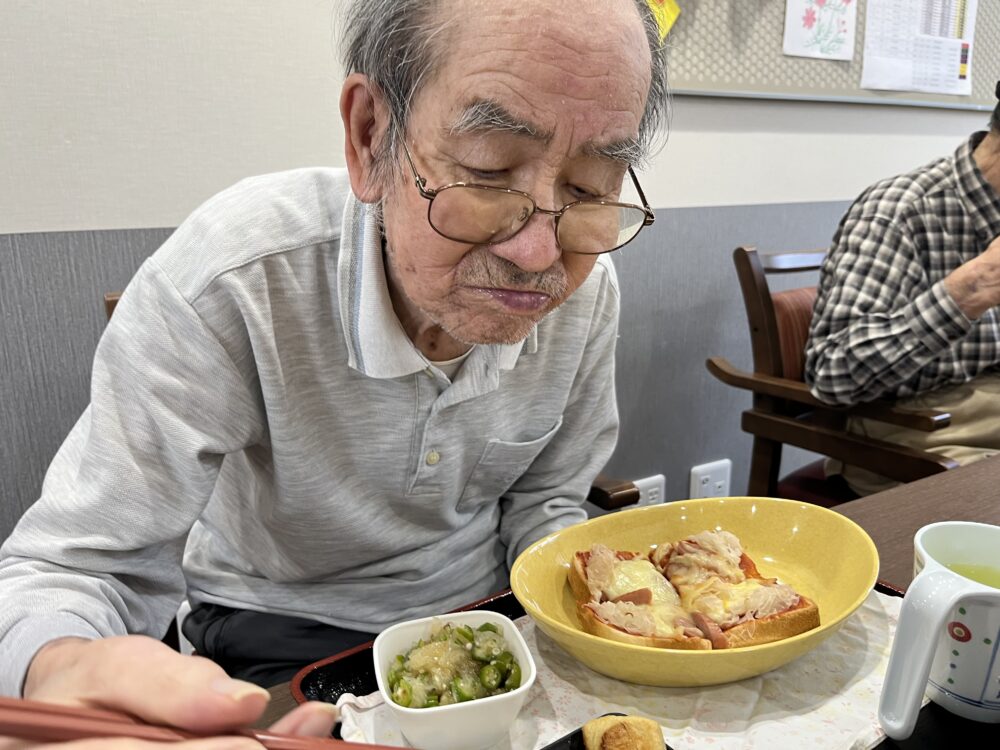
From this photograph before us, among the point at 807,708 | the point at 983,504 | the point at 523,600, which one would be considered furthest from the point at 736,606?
the point at 983,504

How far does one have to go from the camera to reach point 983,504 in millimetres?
1115

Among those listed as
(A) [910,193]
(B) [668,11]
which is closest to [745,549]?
(A) [910,193]

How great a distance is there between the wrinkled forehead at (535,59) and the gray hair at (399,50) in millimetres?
17

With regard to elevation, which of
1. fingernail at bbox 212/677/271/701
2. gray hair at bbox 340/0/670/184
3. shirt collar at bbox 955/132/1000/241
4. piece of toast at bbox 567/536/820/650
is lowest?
piece of toast at bbox 567/536/820/650

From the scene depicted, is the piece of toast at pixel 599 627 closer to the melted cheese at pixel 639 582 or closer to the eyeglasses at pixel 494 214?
the melted cheese at pixel 639 582

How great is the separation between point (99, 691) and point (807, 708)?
614mm

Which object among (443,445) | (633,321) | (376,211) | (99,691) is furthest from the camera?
(633,321)

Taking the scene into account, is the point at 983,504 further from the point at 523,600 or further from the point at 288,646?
the point at 288,646

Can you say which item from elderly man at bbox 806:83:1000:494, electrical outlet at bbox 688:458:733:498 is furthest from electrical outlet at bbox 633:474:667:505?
elderly man at bbox 806:83:1000:494

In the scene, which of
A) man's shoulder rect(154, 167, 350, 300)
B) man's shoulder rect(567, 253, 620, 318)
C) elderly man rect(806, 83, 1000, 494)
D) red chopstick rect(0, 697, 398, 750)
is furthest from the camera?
elderly man rect(806, 83, 1000, 494)

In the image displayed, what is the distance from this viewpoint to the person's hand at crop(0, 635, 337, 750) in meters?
0.50

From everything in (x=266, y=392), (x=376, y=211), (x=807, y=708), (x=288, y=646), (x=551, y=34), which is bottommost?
(x=288, y=646)

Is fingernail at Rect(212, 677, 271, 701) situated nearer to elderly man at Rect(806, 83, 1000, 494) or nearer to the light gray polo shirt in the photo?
the light gray polo shirt

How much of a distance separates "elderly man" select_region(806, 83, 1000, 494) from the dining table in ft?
1.69
